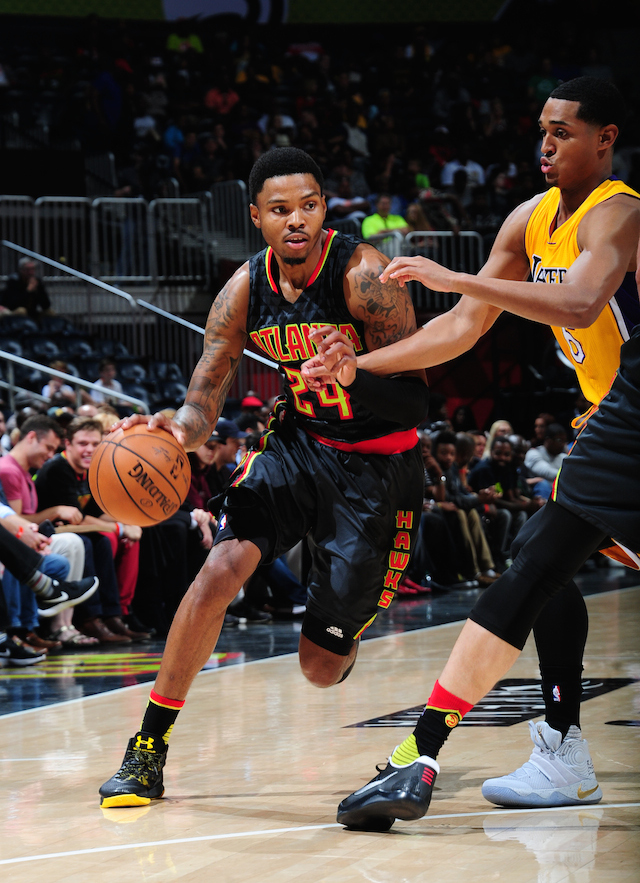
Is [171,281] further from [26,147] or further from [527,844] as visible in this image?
[527,844]

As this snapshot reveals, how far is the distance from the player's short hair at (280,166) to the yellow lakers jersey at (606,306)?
2.39ft

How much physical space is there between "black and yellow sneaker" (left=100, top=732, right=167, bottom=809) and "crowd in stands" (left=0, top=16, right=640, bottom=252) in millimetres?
10611

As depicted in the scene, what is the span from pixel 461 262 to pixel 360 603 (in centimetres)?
1012

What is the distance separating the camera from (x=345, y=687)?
518 centimetres

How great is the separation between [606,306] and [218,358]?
1242 millimetres

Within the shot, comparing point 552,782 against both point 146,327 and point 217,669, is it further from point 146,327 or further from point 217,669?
point 146,327

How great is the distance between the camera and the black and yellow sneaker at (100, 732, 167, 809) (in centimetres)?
314

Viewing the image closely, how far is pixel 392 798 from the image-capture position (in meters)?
2.76

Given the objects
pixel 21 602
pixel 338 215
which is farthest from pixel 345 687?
pixel 338 215

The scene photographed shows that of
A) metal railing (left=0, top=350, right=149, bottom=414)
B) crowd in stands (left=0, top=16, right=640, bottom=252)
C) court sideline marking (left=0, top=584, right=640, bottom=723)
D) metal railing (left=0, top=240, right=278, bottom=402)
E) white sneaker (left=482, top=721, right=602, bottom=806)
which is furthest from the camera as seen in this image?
crowd in stands (left=0, top=16, right=640, bottom=252)

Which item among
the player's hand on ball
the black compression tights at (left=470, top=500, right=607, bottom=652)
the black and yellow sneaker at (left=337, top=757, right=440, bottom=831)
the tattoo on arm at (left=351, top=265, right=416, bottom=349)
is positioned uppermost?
the tattoo on arm at (left=351, top=265, right=416, bottom=349)

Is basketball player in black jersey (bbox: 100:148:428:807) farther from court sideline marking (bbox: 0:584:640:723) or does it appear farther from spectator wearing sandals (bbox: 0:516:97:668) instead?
spectator wearing sandals (bbox: 0:516:97:668)

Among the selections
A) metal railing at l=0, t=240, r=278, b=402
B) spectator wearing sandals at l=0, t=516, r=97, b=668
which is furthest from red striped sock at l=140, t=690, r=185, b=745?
metal railing at l=0, t=240, r=278, b=402

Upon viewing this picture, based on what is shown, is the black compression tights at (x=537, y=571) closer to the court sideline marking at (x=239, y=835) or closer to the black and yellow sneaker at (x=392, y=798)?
the black and yellow sneaker at (x=392, y=798)
